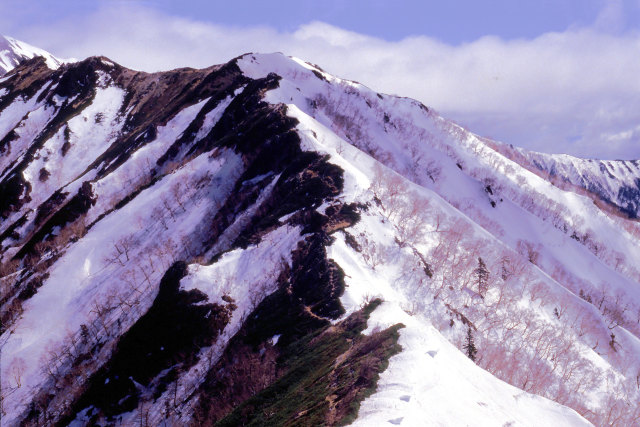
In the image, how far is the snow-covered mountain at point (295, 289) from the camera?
2106cm

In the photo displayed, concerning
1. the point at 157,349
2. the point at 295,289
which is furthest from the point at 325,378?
the point at 157,349

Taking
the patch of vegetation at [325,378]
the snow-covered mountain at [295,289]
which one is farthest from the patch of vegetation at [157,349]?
the patch of vegetation at [325,378]

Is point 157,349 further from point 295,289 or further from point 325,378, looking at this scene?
point 325,378

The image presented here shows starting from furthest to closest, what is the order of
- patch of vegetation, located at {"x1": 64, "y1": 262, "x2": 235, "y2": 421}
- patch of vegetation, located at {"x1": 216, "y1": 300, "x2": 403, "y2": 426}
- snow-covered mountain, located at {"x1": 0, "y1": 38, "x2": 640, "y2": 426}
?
patch of vegetation, located at {"x1": 64, "y1": 262, "x2": 235, "y2": 421}, snow-covered mountain, located at {"x1": 0, "y1": 38, "x2": 640, "y2": 426}, patch of vegetation, located at {"x1": 216, "y1": 300, "x2": 403, "y2": 426}

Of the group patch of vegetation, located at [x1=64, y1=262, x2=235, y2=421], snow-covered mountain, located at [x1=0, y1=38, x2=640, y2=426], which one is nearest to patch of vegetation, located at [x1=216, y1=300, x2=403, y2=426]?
snow-covered mountain, located at [x1=0, y1=38, x2=640, y2=426]

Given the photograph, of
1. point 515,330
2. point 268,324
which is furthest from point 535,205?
point 268,324

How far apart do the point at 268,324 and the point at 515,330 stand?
23548mm

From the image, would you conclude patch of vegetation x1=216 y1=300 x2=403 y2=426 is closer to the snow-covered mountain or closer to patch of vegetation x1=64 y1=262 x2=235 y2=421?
the snow-covered mountain

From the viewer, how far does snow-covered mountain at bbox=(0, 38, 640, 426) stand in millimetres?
21062

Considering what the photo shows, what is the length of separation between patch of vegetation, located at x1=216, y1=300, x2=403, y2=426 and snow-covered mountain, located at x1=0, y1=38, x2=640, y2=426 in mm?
132

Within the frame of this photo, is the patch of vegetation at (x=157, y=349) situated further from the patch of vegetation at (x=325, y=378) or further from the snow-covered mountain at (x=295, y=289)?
the patch of vegetation at (x=325, y=378)

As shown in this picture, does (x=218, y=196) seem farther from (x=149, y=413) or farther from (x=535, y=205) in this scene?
(x=535, y=205)

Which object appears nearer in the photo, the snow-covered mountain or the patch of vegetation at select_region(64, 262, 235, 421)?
the snow-covered mountain

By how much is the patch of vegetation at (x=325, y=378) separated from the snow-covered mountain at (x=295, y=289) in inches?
5.2
